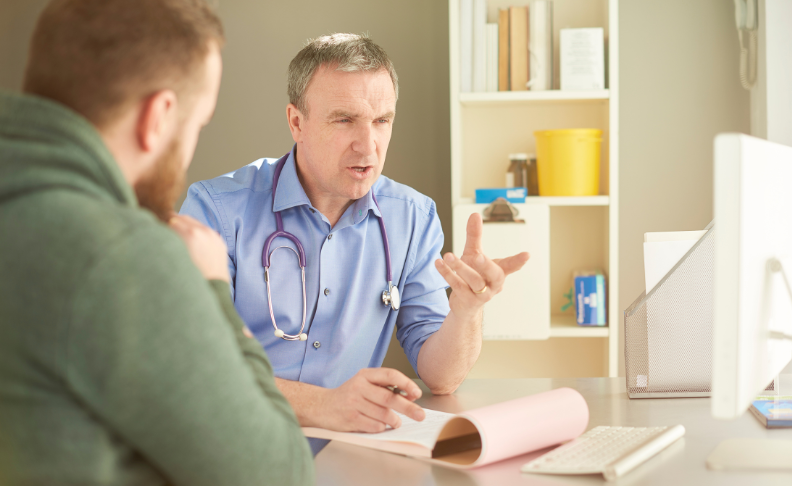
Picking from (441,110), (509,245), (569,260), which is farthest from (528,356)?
(441,110)

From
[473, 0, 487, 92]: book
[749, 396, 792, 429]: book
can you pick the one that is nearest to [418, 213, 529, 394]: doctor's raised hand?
[749, 396, 792, 429]: book

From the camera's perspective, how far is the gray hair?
5.08 ft

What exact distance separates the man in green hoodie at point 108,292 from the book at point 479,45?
69.8 inches

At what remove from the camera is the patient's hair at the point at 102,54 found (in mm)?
587

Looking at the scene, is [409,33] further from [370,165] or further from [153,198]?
[153,198]

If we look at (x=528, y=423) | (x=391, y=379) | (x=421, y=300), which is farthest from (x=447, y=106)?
(x=528, y=423)

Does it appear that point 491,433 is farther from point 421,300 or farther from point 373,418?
point 421,300

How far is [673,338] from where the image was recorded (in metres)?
1.27

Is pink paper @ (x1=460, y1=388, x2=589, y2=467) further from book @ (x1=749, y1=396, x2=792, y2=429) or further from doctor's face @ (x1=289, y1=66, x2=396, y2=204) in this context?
doctor's face @ (x1=289, y1=66, x2=396, y2=204)

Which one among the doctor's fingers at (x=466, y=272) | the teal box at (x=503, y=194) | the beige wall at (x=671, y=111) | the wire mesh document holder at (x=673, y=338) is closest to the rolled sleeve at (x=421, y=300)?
the doctor's fingers at (x=466, y=272)

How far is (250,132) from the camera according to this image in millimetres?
2795

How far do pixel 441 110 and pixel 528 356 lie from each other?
1.07 m

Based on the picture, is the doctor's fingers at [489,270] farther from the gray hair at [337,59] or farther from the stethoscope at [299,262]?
the gray hair at [337,59]

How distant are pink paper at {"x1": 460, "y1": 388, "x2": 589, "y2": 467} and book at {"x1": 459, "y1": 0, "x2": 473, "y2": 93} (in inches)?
60.1
